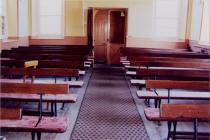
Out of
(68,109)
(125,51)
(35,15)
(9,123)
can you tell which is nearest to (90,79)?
(125,51)

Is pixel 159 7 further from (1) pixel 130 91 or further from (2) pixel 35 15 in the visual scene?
(1) pixel 130 91

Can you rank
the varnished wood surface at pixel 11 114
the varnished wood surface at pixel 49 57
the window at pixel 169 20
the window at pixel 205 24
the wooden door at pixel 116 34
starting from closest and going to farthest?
the varnished wood surface at pixel 11 114, the varnished wood surface at pixel 49 57, the window at pixel 205 24, the window at pixel 169 20, the wooden door at pixel 116 34

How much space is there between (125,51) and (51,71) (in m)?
4.50

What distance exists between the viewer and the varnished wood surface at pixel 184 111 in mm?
2506

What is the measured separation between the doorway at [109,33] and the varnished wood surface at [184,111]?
331 inches

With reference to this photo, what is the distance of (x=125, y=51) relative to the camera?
8555mm

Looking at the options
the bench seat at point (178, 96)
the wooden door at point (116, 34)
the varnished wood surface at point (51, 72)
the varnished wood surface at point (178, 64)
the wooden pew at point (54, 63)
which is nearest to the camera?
the bench seat at point (178, 96)

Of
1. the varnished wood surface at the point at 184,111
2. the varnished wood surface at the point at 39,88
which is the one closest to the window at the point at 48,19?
the varnished wood surface at the point at 39,88

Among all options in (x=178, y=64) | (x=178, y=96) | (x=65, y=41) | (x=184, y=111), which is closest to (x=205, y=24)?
(x=178, y=64)

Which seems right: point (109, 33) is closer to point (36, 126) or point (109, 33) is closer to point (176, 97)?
point (176, 97)

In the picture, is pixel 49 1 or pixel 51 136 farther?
pixel 49 1

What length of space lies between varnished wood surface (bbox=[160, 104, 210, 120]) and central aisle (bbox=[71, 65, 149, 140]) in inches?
37.9

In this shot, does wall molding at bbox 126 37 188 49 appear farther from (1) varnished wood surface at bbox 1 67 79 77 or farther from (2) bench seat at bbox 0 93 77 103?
(2) bench seat at bbox 0 93 77 103

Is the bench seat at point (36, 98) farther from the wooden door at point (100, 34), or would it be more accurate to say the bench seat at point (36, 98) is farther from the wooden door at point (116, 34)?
the wooden door at point (100, 34)
